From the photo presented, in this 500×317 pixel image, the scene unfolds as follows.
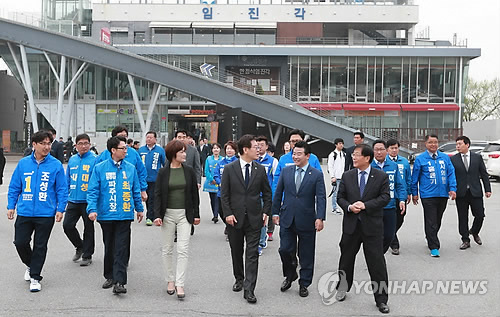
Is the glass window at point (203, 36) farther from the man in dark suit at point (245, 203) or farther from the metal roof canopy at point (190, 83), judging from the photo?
the man in dark suit at point (245, 203)

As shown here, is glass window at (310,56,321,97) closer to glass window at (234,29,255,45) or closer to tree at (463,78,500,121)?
glass window at (234,29,255,45)

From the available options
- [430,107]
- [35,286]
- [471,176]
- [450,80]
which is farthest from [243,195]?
[450,80]

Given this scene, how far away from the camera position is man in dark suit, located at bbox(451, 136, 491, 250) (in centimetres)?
856

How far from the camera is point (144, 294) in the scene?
19.4ft

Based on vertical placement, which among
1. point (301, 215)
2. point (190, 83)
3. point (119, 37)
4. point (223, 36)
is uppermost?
point (223, 36)

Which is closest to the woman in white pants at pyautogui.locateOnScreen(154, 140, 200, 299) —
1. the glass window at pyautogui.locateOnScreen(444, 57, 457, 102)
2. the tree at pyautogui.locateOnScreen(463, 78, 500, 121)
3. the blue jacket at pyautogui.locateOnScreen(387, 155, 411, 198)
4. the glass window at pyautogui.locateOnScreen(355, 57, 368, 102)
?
the blue jacket at pyautogui.locateOnScreen(387, 155, 411, 198)

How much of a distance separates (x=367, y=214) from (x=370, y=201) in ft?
0.48

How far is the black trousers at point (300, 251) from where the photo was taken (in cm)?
593

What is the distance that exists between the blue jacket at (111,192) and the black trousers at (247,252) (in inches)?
48.2

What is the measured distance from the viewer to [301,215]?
5957mm

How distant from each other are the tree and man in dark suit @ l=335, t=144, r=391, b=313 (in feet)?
212

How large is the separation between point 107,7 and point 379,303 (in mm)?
46427

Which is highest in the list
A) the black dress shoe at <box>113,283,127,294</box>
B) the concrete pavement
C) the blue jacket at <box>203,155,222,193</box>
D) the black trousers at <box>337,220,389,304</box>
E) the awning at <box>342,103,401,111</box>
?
the awning at <box>342,103,401,111</box>

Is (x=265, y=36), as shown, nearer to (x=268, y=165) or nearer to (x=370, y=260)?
(x=268, y=165)
